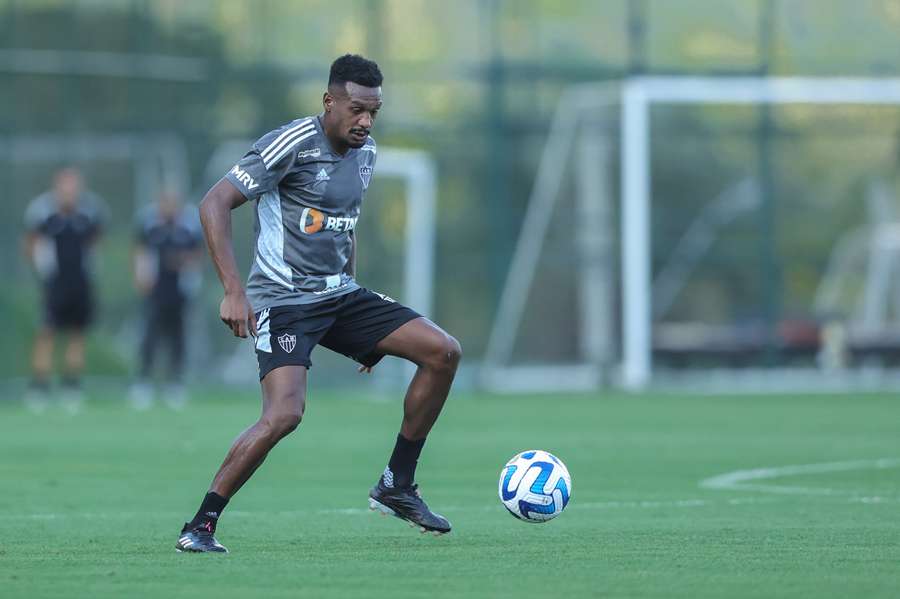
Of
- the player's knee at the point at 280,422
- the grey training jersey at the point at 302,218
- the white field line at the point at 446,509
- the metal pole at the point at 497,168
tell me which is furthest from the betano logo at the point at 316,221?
the metal pole at the point at 497,168

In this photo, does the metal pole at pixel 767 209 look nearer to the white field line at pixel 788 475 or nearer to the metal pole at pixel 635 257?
the metal pole at pixel 635 257

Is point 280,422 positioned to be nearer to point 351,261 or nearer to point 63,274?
point 351,261

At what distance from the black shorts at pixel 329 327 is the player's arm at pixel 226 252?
17 centimetres

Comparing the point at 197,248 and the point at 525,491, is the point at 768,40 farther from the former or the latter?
the point at 525,491

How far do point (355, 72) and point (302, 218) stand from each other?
27.5 inches

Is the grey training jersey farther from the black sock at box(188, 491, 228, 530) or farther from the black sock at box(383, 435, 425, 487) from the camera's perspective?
the black sock at box(188, 491, 228, 530)

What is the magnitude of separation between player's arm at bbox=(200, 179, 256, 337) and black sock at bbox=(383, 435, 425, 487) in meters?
1.03

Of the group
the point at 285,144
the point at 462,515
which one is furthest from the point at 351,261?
the point at 462,515

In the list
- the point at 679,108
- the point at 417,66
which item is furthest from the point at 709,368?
the point at 417,66

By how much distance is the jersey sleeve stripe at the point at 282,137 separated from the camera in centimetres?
803

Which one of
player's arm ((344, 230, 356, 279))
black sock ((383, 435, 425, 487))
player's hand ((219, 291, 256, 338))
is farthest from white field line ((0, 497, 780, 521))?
player's hand ((219, 291, 256, 338))

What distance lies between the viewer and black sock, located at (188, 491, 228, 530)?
774cm

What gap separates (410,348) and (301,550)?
112cm

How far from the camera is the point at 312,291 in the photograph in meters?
8.26
